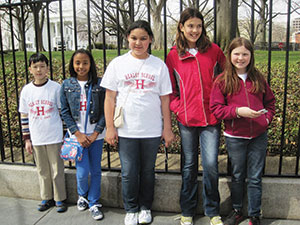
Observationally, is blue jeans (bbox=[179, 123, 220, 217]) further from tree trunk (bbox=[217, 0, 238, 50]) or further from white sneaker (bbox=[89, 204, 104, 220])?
tree trunk (bbox=[217, 0, 238, 50])

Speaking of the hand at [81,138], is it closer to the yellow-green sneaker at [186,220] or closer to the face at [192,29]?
the yellow-green sneaker at [186,220]

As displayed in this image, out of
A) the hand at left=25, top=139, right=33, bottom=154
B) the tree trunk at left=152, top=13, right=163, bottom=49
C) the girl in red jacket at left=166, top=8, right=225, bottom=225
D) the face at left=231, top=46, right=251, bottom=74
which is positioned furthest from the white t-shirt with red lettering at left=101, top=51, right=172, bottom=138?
the tree trunk at left=152, top=13, right=163, bottom=49

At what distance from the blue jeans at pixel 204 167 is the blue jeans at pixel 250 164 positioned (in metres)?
0.16

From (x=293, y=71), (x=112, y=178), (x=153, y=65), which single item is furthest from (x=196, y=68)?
(x=293, y=71)

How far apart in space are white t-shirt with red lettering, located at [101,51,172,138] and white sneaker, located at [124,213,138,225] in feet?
2.52

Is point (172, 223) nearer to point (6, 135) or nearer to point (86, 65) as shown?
point (86, 65)

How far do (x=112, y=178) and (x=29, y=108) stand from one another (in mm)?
1077

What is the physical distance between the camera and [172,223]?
273 centimetres

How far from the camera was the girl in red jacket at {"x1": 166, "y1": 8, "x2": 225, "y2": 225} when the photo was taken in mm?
2402

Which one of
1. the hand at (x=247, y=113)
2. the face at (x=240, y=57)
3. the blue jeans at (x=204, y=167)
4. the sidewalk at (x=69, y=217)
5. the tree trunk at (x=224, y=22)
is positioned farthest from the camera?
the tree trunk at (x=224, y=22)

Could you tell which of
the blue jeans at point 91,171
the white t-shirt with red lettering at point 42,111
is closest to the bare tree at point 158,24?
the white t-shirt with red lettering at point 42,111

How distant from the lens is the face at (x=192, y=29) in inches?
93.1

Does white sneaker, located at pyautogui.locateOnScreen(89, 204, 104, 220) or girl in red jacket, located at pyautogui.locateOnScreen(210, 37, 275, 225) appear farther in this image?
white sneaker, located at pyautogui.locateOnScreen(89, 204, 104, 220)

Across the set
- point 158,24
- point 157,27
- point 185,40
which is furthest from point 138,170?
point 157,27
